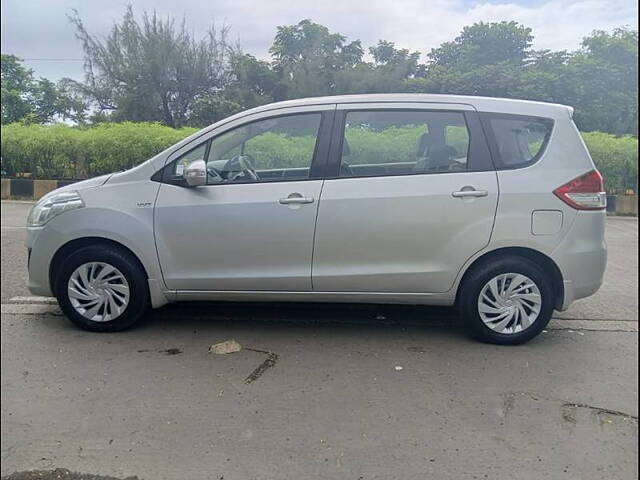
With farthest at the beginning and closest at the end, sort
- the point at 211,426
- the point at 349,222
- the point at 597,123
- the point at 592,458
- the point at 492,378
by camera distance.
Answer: the point at 597,123 → the point at 349,222 → the point at 492,378 → the point at 211,426 → the point at 592,458

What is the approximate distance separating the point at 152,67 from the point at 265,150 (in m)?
0.99

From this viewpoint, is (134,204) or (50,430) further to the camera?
(134,204)

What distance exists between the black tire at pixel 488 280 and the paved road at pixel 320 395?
10cm

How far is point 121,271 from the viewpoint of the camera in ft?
13.1

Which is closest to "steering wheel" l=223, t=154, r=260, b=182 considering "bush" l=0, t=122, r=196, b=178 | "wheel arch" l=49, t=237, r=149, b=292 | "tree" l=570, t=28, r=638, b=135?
"bush" l=0, t=122, r=196, b=178

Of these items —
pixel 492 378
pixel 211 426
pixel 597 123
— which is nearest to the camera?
pixel 211 426

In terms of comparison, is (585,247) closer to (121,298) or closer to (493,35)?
(493,35)

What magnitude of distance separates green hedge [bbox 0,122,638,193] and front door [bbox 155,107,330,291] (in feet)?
0.29

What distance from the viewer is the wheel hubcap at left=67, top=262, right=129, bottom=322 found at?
4.03m

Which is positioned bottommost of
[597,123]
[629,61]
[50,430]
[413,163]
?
[50,430]

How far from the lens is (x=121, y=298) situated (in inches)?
159

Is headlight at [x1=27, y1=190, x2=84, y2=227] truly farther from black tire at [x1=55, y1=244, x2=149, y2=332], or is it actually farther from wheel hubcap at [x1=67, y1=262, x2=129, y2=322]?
wheel hubcap at [x1=67, y1=262, x2=129, y2=322]

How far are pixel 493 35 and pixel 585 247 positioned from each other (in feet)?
5.37

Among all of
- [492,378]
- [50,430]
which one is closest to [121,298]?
[50,430]
